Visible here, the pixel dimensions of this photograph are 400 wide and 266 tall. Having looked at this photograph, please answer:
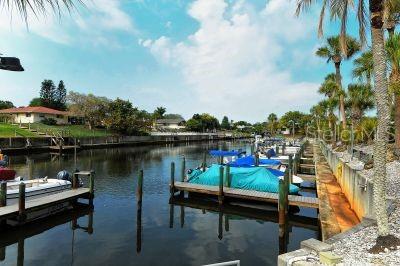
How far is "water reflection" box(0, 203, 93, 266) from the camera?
49.3 ft

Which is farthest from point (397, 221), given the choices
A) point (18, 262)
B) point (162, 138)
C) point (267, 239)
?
point (162, 138)

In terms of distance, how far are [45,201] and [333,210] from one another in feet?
51.3

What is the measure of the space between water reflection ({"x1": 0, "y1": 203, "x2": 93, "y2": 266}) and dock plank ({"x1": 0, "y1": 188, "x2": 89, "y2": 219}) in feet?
3.24

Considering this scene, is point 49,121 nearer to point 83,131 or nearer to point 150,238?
point 83,131

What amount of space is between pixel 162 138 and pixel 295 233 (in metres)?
88.9

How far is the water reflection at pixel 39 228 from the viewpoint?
15.0 m

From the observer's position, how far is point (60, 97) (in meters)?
141

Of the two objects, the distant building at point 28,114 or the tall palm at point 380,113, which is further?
the distant building at point 28,114

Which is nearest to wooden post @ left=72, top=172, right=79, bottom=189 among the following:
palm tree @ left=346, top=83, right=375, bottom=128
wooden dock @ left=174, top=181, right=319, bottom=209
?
wooden dock @ left=174, top=181, right=319, bottom=209

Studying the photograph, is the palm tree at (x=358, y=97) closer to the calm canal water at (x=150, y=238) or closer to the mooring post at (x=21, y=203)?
the calm canal water at (x=150, y=238)

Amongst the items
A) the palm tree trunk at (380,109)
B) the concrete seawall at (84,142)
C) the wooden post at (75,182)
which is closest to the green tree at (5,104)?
the concrete seawall at (84,142)

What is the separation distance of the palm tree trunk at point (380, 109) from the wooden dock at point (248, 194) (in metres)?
9.07

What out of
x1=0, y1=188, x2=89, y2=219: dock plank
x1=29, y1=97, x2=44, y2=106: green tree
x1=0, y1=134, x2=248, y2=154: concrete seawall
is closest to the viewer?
x1=0, y1=188, x2=89, y2=219: dock plank

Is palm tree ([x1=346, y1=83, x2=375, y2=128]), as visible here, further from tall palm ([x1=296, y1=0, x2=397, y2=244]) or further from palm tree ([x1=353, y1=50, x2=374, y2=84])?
tall palm ([x1=296, y1=0, x2=397, y2=244])
